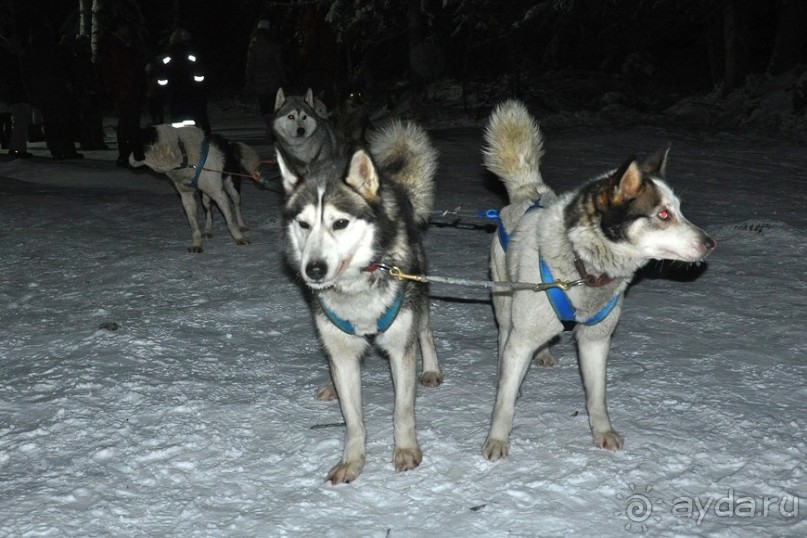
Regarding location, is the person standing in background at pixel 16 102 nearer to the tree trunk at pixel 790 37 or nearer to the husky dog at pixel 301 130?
the husky dog at pixel 301 130

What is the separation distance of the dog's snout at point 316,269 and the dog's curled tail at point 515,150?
1.28 m

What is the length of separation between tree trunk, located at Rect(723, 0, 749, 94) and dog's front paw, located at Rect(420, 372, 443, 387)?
46.2 feet

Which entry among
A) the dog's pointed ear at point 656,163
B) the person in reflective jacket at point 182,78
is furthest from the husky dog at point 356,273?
the person in reflective jacket at point 182,78

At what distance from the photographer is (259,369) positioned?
3.71 metres

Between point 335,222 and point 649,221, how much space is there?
3.71 ft

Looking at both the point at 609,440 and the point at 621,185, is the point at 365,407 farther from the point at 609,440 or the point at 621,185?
the point at 621,185

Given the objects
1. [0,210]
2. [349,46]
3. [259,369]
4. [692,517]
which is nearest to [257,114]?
[349,46]

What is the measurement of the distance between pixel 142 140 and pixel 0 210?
2686 mm

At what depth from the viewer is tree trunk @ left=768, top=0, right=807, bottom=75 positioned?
14430 millimetres

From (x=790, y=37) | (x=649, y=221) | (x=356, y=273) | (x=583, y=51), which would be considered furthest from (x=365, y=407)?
(x=583, y=51)

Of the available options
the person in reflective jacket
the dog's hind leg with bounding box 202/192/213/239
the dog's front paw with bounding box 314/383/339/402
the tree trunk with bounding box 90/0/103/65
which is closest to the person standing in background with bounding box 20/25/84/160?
the person in reflective jacket

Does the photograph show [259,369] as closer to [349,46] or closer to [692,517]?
[692,517]

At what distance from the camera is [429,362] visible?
3508 millimetres

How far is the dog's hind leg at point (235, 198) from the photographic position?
620cm
